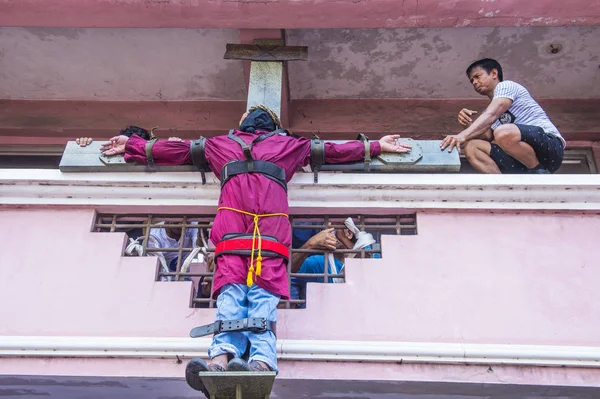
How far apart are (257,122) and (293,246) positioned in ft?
2.90

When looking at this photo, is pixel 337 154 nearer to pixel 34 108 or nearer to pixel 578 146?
pixel 578 146

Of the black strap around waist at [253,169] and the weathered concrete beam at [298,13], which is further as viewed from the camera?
the weathered concrete beam at [298,13]

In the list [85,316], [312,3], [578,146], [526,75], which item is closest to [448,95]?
[526,75]

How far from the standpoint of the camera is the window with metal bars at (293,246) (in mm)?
4898

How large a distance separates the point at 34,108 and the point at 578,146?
17.0ft

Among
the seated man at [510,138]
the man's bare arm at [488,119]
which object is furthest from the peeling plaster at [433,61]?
the man's bare arm at [488,119]

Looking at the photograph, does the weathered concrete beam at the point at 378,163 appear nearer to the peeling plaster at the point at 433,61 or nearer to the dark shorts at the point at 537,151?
the dark shorts at the point at 537,151

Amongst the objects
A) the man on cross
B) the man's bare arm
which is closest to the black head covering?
the man on cross

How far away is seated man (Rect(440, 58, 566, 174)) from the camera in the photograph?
207 inches

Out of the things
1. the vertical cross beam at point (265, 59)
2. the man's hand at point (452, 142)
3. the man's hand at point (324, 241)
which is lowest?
the man's hand at point (324, 241)

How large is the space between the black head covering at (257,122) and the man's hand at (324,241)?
79cm

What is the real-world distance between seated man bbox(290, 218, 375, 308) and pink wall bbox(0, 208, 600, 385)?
0.62 feet

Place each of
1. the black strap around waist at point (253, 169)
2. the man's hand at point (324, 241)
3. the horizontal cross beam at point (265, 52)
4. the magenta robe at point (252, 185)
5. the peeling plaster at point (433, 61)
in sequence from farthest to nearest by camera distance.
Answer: the peeling plaster at point (433, 61) → the horizontal cross beam at point (265, 52) → the man's hand at point (324, 241) → the black strap around waist at point (253, 169) → the magenta robe at point (252, 185)

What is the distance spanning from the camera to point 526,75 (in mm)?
6938
